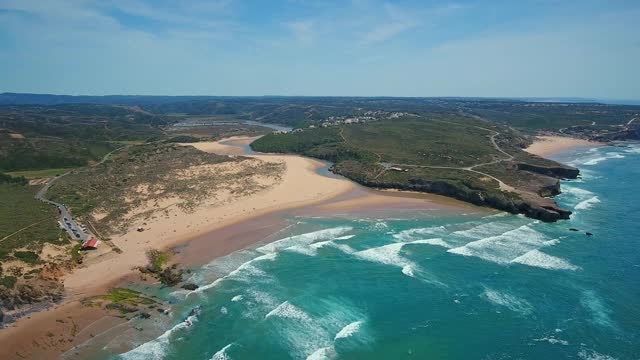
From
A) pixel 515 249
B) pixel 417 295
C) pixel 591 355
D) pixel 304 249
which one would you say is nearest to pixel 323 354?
pixel 417 295

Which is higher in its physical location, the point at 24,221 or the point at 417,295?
the point at 24,221

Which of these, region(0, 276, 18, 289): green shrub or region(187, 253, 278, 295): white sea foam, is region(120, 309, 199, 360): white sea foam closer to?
region(187, 253, 278, 295): white sea foam

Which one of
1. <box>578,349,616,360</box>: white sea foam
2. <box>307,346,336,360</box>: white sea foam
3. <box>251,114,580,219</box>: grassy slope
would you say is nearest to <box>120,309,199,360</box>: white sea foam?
<box>307,346,336,360</box>: white sea foam

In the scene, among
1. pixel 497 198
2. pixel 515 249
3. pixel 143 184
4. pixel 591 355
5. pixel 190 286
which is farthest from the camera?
pixel 143 184

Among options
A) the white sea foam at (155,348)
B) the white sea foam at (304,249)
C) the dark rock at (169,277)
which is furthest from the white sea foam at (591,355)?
the dark rock at (169,277)

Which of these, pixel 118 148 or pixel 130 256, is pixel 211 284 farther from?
pixel 118 148

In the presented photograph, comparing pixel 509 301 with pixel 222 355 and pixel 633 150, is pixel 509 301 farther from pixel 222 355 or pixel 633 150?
pixel 633 150

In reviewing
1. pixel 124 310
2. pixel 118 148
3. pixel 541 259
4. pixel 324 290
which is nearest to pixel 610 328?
pixel 541 259
